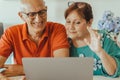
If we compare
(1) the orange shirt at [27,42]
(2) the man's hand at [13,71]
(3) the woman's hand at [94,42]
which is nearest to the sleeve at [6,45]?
(1) the orange shirt at [27,42]

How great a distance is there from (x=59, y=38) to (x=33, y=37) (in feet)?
0.71

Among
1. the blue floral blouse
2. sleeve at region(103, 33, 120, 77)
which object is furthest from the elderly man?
sleeve at region(103, 33, 120, 77)

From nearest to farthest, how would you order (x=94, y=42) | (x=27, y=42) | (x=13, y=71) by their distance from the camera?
(x=94, y=42), (x=13, y=71), (x=27, y=42)

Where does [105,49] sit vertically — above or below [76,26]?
below

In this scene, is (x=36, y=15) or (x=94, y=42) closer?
(x=94, y=42)

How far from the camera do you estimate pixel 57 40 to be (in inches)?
77.9

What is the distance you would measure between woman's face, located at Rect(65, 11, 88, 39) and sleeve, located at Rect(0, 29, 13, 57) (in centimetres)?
48

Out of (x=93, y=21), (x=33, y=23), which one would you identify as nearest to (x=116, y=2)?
(x=93, y=21)

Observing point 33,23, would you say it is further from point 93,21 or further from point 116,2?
point 116,2

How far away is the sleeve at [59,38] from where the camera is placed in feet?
6.42

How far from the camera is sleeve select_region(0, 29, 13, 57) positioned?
1.98 meters

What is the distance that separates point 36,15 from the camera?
1.94 metres

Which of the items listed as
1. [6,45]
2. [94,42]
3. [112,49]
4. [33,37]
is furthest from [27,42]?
[112,49]

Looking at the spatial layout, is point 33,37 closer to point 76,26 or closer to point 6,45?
point 6,45
